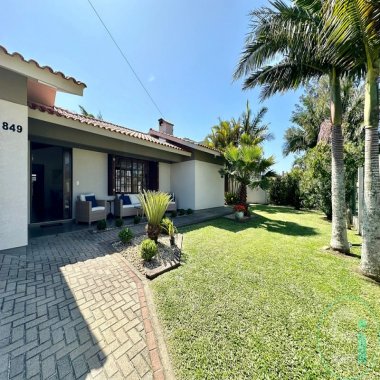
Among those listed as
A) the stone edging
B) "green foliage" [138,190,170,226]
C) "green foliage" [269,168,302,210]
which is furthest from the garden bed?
"green foliage" [269,168,302,210]

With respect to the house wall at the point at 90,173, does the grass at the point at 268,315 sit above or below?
below

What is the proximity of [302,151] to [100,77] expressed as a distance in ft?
77.9

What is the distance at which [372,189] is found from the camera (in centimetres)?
459

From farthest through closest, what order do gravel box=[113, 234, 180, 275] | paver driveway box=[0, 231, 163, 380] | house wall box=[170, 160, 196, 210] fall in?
house wall box=[170, 160, 196, 210]
gravel box=[113, 234, 180, 275]
paver driveway box=[0, 231, 163, 380]

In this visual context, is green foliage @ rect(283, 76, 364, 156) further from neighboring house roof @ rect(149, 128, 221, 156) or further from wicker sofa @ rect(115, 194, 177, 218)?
wicker sofa @ rect(115, 194, 177, 218)

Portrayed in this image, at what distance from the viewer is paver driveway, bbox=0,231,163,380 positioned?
7.57 ft

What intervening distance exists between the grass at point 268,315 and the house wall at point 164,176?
865 centimetres

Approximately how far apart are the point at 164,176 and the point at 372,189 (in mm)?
11726

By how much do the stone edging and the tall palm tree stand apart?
19.4 feet

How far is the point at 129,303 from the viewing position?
3592 millimetres

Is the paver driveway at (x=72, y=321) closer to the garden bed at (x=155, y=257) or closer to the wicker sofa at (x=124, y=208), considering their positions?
the garden bed at (x=155, y=257)

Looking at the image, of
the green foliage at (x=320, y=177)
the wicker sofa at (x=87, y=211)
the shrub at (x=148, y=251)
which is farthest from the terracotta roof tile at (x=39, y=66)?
the green foliage at (x=320, y=177)

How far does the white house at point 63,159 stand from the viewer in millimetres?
5371

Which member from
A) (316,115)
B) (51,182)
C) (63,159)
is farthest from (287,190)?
(51,182)
